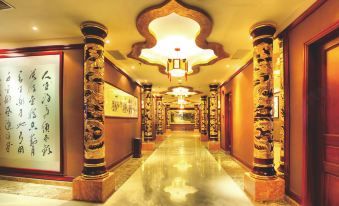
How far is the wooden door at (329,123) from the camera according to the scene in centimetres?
263

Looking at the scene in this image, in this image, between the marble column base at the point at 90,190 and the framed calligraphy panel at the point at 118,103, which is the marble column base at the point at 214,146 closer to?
the framed calligraphy panel at the point at 118,103

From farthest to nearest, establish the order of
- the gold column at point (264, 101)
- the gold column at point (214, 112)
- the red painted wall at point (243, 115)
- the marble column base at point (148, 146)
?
the gold column at point (214, 112) → the marble column base at point (148, 146) → the red painted wall at point (243, 115) → the gold column at point (264, 101)

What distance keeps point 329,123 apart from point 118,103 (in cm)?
488

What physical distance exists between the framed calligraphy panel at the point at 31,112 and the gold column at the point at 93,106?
3.16 ft

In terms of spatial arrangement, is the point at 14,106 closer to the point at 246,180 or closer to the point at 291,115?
the point at 246,180

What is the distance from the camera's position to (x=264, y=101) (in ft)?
12.0

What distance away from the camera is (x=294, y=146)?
3.36 m

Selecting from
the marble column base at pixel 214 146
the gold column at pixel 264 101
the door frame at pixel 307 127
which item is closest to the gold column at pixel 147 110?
the marble column base at pixel 214 146

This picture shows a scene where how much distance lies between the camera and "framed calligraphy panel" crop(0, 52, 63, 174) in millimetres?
4254

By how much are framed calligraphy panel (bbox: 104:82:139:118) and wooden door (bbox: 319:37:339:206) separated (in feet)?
14.2

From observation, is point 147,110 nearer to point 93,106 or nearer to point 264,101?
point 93,106

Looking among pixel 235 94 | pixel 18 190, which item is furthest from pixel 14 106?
pixel 235 94

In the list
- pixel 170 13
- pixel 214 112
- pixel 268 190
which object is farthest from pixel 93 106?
pixel 214 112

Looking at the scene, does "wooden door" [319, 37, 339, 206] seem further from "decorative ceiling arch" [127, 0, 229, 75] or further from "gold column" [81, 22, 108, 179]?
"gold column" [81, 22, 108, 179]
